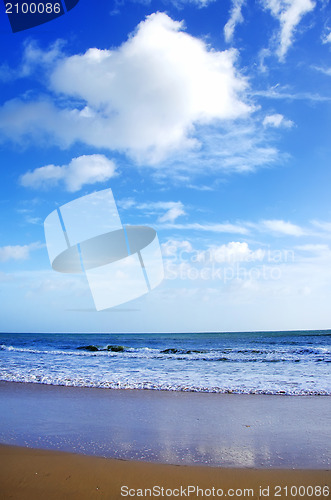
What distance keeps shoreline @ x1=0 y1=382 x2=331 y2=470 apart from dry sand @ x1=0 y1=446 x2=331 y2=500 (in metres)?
0.21

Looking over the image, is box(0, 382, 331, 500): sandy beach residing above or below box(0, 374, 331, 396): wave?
above

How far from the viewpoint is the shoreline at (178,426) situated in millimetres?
3996

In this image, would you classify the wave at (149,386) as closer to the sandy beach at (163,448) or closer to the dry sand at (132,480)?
the sandy beach at (163,448)

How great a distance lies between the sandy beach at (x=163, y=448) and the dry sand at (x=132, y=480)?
0.03 ft

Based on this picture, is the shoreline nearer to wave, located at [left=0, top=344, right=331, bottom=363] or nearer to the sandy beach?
the sandy beach

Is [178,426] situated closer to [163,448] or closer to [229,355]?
[163,448]

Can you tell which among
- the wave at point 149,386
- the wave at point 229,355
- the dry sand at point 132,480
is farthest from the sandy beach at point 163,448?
the wave at point 229,355

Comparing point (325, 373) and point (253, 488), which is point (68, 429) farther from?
point (325, 373)

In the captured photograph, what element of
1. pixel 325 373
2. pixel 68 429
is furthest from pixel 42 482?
pixel 325 373

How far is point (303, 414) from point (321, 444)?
5.67ft

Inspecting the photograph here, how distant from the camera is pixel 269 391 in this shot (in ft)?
26.6

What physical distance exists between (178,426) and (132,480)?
77.7 inches

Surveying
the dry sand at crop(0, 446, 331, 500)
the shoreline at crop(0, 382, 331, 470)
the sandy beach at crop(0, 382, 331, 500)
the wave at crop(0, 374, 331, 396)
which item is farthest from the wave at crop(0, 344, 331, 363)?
the dry sand at crop(0, 446, 331, 500)

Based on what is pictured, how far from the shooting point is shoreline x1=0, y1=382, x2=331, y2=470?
4.00 metres
